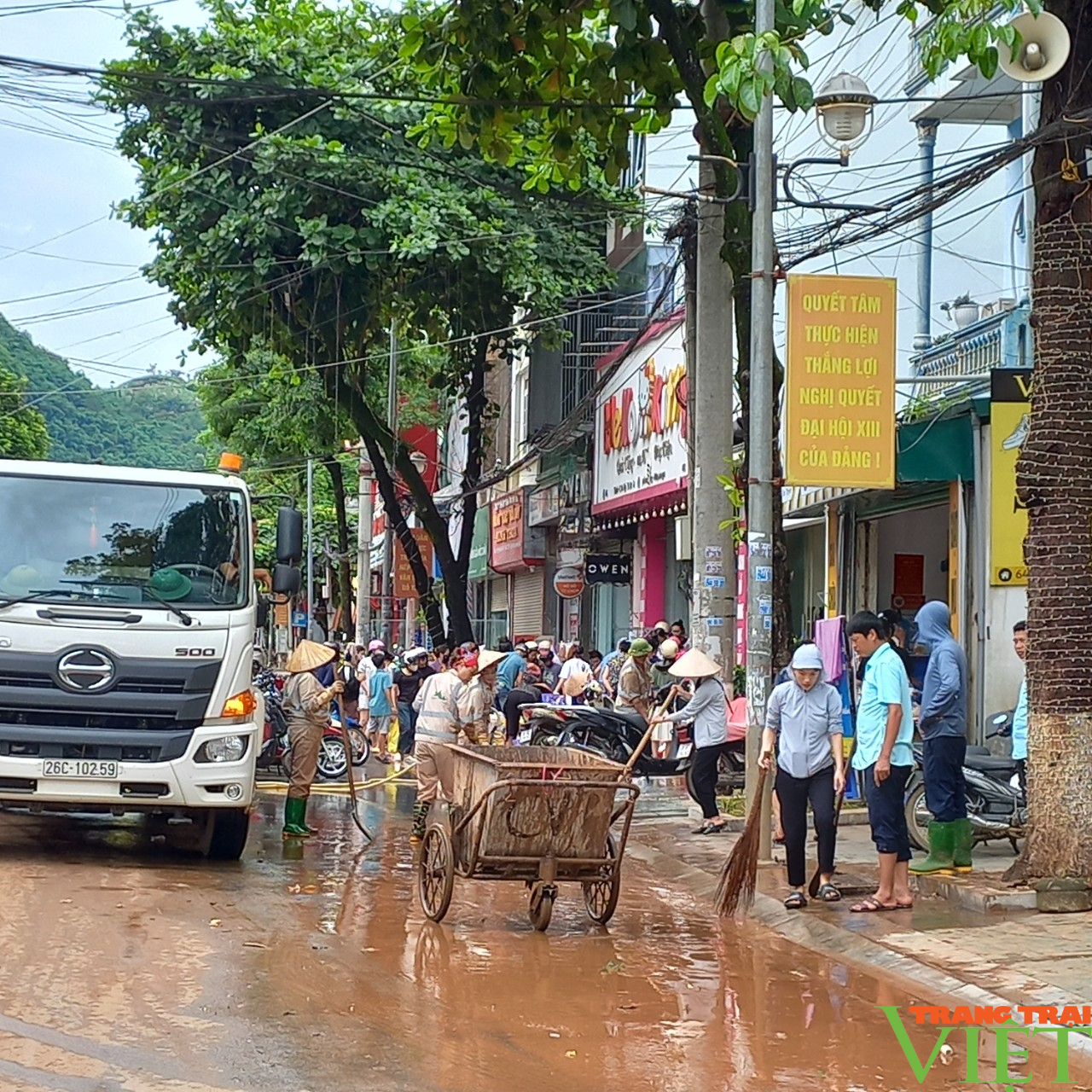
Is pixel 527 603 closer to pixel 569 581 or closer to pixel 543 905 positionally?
pixel 569 581

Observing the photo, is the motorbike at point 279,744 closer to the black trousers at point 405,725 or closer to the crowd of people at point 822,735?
the crowd of people at point 822,735

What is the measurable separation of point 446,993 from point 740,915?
3548mm

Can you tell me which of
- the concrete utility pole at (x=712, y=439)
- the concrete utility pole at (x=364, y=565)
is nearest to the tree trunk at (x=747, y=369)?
the concrete utility pole at (x=712, y=439)

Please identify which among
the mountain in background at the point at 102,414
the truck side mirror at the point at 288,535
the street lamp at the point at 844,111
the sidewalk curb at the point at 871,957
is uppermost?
the mountain in background at the point at 102,414

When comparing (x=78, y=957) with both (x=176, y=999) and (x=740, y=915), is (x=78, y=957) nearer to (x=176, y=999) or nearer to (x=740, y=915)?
(x=176, y=999)

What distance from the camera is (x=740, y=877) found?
10.7 m

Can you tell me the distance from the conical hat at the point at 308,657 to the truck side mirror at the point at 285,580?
3.32 feet

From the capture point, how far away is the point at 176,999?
7.27 meters

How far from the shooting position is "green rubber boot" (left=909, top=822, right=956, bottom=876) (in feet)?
38.2

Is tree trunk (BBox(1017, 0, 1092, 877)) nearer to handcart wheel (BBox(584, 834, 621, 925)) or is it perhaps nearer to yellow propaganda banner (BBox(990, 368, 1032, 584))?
handcart wheel (BBox(584, 834, 621, 925))

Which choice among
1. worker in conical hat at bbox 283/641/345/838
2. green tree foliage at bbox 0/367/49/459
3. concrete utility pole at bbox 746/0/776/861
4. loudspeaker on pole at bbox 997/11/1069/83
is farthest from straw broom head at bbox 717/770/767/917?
green tree foliage at bbox 0/367/49/459

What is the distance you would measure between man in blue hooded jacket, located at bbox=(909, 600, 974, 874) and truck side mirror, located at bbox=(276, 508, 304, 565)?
188 inches

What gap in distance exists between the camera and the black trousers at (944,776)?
1149 centimetres

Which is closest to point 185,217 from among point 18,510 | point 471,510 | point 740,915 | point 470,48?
point 471,510
